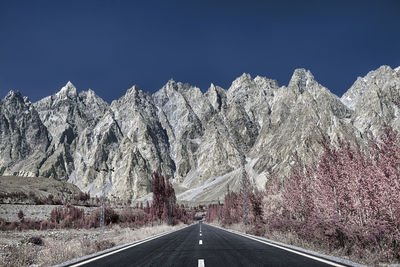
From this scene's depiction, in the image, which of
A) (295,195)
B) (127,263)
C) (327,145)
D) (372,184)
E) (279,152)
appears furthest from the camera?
(279,152)

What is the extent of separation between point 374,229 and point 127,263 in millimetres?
7588

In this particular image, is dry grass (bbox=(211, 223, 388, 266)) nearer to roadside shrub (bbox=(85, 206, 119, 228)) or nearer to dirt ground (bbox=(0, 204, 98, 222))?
roadside shrub (bbox=(85, 206, 119, 228))

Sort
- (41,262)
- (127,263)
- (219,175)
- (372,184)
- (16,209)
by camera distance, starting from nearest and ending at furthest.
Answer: (127,263), (41,262), (372,184), (16,209), (219,175)

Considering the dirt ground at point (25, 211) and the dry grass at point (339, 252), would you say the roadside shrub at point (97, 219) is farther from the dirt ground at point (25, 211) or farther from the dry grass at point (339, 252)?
the dry grass at point (339, 252)

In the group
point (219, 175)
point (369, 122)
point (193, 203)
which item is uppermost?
point (369, 122)

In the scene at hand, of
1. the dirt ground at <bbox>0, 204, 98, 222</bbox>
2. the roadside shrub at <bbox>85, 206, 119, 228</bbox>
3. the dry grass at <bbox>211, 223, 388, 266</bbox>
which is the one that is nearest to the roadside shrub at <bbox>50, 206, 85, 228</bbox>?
the roadside shrub at <bbox>85, 206, 119, 228</bbox>

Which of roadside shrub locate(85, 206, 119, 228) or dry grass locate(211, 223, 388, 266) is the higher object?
dry grass locate(211, 223, 388, 266)

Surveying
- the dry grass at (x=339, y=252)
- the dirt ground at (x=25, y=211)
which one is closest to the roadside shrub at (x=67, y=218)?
the dirt ground at (x=25, y=211)

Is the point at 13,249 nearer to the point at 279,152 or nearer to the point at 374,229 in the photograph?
the point at 374,229

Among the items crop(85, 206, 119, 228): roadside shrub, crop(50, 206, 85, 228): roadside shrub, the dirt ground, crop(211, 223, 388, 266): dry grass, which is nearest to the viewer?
crop(211, 223, 388, 266): dry grass

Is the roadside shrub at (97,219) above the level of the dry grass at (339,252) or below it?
below

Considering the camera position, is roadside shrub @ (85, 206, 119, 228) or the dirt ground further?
roadside shrub @ (85, 206, 119, 228)

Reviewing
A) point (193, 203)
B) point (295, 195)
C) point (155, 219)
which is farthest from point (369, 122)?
point (295, 195)

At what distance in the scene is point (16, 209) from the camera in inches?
1893
